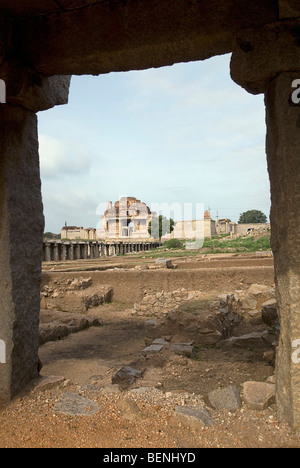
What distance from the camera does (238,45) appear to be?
281cm

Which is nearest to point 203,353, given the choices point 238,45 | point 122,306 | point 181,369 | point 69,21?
point 181,369

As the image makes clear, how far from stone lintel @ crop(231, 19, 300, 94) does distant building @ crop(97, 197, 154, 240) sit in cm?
5730

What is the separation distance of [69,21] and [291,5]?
1953mm

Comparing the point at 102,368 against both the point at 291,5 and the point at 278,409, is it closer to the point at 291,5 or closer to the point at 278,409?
Result: the point at 278,409

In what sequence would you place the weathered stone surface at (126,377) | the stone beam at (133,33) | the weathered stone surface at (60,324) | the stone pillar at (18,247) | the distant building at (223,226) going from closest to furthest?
the stone beam at (133,33)
the stone pillar at (18,247)
the weathered stone surface at (126,377)
the weathered stone surface at (60,324)
the distant building at (223,226)

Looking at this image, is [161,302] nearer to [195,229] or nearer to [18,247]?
[18,247]

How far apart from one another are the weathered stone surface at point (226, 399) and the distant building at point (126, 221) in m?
56.9

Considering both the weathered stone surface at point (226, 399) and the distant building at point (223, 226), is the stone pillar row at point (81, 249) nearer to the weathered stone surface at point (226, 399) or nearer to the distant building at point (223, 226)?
the distant building at point (223, 226)

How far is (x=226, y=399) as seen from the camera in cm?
312

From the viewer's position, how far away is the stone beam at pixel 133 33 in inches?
112

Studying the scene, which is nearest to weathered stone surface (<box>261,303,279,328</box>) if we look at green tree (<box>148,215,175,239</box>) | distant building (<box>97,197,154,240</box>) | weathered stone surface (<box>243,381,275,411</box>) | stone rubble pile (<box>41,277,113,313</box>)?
weathered stone surface (<box>243,381,275,411</box>)

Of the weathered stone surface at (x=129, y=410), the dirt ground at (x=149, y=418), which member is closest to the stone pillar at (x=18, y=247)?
the dirt ground at (x=149, y=418)

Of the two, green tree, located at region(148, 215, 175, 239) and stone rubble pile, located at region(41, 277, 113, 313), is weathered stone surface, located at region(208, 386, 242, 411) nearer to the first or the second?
stone rubble pile, located at region(41, 277, 113, 313)

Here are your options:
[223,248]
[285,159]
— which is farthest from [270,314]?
[223,248]
